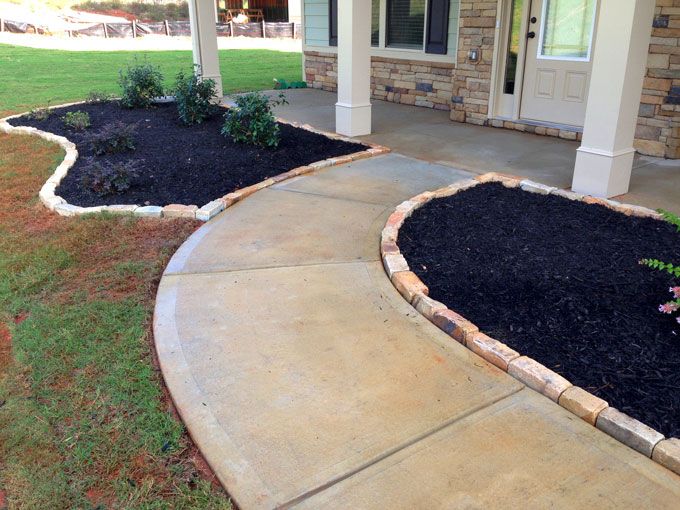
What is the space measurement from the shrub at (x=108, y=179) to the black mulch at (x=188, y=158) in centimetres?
6

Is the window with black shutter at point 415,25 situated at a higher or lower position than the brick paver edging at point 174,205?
higher

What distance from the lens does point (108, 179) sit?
5.04 meters

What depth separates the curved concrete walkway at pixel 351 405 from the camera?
203cm

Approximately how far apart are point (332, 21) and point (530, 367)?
9769mm

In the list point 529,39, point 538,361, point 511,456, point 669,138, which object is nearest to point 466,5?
point 529,39

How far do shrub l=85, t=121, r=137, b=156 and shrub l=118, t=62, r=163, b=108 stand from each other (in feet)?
8.18

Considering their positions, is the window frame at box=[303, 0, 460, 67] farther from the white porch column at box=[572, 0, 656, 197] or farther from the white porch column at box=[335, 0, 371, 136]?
the white porch column at box=[572, 0, 656, 197]

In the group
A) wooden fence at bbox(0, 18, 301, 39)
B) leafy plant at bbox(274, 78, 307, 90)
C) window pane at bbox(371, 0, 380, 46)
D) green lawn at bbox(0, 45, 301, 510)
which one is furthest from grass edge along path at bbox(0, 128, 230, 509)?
wooden fence at bbox(0, 18, 301, 39)

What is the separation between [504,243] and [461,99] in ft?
15.9

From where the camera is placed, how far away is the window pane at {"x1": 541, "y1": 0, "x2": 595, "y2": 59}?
6.72 meters

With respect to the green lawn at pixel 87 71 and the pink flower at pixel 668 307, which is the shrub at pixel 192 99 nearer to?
the green lawn at pixel 87 71

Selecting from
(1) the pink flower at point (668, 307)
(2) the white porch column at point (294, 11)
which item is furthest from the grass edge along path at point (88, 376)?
(2) the white porch column at point (294, 11)

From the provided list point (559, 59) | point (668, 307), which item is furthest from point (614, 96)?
point (559, 59)

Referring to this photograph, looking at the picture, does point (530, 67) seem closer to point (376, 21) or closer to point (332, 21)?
point (376, 21)
